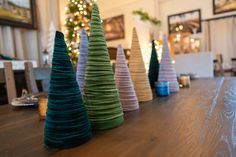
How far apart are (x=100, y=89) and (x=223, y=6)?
6209 millimetres

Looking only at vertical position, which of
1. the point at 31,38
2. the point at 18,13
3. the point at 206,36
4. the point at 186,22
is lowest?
the point at 31,38

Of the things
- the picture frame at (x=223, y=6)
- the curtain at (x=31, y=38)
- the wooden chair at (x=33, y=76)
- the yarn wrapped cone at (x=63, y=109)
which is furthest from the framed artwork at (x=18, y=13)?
the picture frame at (x=223, y=6)

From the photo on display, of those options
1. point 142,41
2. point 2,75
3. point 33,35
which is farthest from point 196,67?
point 2,75

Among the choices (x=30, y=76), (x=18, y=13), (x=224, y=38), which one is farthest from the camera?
(x=224, y=38)

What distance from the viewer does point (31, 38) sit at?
317 centimetres

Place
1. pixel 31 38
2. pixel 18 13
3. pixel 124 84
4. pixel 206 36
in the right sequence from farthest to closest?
pixel 206 36
pixel 31 38
pixel 18 13
pixel 124 84

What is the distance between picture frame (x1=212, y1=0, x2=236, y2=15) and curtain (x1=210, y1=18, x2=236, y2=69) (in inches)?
9.4

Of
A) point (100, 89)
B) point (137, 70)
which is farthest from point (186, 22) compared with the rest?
point (100, 89)

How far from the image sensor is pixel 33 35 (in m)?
3.17

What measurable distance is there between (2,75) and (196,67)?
305 centimetres

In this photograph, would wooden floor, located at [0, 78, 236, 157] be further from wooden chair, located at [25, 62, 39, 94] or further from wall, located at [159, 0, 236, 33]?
wall, located at [159, 0, 236, 33]

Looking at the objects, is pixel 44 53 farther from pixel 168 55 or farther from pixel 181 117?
pixel 181 117

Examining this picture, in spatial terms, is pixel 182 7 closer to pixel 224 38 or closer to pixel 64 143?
pixel 224 38

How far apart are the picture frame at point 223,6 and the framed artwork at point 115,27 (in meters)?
2.68
